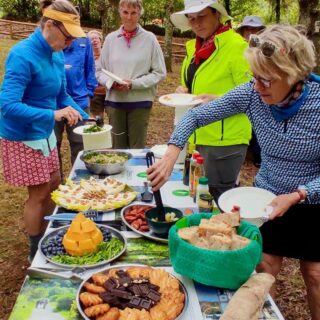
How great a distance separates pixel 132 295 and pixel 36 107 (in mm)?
1697

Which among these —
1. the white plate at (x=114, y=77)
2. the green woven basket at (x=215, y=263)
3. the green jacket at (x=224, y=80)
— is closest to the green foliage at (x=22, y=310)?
the green woven basket at (x=215, y=263)

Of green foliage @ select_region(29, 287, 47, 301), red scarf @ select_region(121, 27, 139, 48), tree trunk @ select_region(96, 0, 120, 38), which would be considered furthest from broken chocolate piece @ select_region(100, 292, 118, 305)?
tree trunk @ select_region(96, 0, 120, 38)

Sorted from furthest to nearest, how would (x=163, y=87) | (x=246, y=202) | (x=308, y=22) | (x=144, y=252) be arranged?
(x=163, y=87)
(x=308, y=22)
(x=246, y=202)
(x=144, y=252)

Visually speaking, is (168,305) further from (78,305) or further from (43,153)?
(43,153)

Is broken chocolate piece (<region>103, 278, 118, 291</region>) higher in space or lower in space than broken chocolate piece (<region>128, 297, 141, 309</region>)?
higher

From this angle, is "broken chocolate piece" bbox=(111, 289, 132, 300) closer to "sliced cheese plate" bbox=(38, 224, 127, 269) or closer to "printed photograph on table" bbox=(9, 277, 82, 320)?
"printed photograph on table" bbox=(9, 277, 82, 320)

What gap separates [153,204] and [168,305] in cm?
88

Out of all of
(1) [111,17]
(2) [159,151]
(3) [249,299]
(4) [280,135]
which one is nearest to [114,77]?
(2) [159,151]

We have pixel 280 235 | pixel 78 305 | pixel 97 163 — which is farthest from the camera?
pixel 97 163

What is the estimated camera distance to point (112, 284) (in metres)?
1.49

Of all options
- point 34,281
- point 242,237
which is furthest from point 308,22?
point 34,281

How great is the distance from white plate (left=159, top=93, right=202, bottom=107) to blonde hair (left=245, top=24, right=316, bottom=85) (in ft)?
3.01

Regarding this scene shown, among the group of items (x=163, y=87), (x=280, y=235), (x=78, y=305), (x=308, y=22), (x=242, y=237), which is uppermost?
(x=308, y=22)

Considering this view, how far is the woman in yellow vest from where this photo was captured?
2.75m
